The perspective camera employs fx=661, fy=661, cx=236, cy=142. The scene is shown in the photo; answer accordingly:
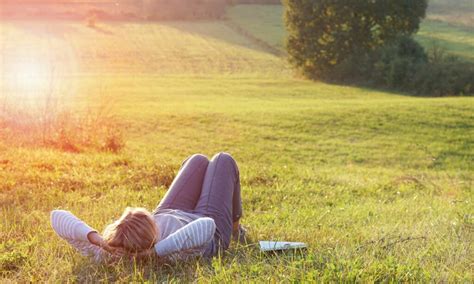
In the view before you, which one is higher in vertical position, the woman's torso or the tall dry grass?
the woman's torso

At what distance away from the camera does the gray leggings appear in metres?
5.76

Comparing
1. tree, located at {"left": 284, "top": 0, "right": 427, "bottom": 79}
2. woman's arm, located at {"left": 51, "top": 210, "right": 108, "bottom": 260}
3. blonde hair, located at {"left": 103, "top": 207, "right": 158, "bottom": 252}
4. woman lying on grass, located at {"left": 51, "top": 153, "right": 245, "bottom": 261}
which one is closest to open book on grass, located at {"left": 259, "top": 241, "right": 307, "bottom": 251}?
woman lying on grass, located at {"left": 51, "top": 153, "right": 245, "bottom": 261}

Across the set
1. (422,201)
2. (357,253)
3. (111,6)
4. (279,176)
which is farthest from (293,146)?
(111,6)

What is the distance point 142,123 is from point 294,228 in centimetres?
1660

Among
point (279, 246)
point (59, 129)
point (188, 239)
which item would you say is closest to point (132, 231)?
point (188, 239)

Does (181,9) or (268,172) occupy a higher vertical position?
(181,9)

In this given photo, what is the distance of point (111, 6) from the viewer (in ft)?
205

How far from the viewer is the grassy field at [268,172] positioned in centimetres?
473

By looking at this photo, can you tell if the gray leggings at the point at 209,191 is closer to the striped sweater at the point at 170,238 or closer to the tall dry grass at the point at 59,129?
the striped sweater at the point at 170,238

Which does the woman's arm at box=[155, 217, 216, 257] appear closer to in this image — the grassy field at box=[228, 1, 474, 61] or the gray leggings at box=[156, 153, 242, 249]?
the gray leggings at box=[156, 153, 242, 249]

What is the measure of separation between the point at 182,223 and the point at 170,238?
0.63 metres

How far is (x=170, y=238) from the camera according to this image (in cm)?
485

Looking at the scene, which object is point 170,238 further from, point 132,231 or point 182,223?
point 182,223

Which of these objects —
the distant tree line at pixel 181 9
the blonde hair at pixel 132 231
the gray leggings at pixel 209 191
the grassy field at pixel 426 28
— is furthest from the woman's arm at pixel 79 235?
the distant tree line at pixel 181 9
